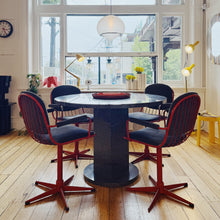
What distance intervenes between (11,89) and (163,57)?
115 inches

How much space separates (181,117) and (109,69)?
3.13 metres

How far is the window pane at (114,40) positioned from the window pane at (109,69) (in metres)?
0.19

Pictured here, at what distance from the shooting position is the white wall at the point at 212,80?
153 inches

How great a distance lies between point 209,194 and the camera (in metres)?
2.00

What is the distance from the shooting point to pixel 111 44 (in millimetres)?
4652

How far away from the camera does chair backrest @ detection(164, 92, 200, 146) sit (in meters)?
1.71

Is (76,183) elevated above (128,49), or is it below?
below

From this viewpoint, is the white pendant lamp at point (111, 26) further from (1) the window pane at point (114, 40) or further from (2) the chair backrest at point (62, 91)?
(1) the window pane at point (114, 40)

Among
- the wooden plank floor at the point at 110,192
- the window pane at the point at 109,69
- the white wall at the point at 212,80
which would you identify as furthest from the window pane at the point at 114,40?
the wooden plank floor at the point at 110,192

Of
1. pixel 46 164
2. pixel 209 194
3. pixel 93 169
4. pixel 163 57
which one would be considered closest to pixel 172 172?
pixel 209 194

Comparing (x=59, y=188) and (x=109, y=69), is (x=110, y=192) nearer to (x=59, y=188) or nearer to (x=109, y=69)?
(x=59, y=188)

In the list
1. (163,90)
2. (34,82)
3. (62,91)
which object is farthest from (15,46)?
(163,90)

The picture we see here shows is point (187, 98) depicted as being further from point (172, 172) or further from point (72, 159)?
point (72, 159)

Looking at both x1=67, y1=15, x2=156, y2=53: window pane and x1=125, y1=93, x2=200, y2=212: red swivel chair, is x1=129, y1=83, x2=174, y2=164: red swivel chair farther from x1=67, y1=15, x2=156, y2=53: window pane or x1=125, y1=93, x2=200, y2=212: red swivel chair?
x1=67, y1=15, x2=156, y2=53: window pane
